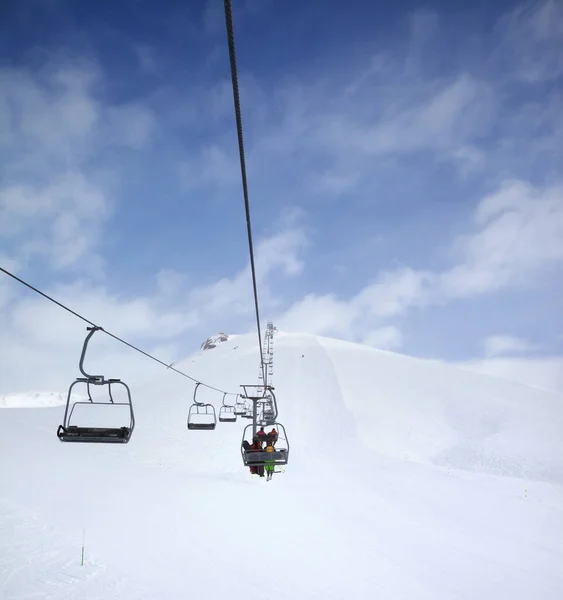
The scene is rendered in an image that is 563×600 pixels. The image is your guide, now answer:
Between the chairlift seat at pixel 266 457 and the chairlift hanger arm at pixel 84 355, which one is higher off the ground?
the chairlift hanger arm at pixel 84 355

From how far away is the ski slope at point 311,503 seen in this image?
2642cm

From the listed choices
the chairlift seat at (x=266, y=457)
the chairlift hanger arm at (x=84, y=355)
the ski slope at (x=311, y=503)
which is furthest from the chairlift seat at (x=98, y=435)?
the ski slope at (x=311, y=503)

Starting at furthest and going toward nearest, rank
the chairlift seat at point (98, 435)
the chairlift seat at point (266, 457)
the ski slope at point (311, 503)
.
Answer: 1. the ski slope at point (311, 503)
2. the chairlift seat at point (266, 457)
3. the chairlift seat at point (98, 435)

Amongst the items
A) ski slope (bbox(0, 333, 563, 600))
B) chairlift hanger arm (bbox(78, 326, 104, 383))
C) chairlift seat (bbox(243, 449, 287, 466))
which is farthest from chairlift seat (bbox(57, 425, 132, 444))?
ski slope (bbox(0, 333, 563, 600))

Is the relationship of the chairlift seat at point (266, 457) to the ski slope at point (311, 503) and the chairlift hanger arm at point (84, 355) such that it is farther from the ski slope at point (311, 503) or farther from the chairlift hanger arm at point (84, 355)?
the ski slope at point (311, 503)

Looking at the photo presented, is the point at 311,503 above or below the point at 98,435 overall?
below

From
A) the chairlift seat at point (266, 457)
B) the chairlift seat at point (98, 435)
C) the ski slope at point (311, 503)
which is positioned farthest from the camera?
the ski slope at point (311, 503)

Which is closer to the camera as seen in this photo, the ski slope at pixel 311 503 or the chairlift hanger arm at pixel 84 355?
the chairlift hanger arm at pixel 84 355

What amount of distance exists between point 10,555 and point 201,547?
11.8m

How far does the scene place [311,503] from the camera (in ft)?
121

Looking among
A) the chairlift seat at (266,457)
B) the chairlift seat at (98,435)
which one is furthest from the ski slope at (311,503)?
the chairlift seat at (98,435)

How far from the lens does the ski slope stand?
2642 cm

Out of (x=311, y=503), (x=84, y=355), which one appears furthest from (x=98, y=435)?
(x=311, y=503)

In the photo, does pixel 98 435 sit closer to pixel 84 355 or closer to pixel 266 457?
pixel 84 355
